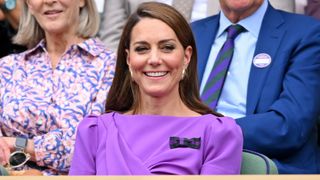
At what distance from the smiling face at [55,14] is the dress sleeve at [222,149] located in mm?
1261

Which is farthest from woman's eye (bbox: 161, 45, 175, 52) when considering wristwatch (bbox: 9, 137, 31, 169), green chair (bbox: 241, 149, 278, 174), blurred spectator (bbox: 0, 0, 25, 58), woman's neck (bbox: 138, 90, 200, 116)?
blurred spectator (bbox: 0, 0, 25, 58)

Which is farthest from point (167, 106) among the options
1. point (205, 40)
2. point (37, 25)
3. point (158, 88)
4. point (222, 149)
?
point (37, 25)

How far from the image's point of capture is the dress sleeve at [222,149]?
274 cm

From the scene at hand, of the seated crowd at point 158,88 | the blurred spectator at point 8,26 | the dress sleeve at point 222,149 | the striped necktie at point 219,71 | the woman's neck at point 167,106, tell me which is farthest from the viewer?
the blurred spectator at point 8,26

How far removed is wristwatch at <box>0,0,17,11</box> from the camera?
440cm

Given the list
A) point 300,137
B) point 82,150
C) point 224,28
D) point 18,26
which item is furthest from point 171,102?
point 18,26

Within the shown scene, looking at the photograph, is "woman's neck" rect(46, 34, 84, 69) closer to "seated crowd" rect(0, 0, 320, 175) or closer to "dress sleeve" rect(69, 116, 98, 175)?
"seated crowd" rect(0, 0, 320, 175)

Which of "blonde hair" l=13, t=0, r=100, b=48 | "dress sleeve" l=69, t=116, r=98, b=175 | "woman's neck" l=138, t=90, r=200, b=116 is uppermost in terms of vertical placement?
"blonde hair" l=13, t=0, r=100, b=48

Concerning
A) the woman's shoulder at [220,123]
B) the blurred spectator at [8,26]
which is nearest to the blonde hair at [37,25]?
the blurred spectator at [8,26]

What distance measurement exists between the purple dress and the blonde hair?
1.06 meters

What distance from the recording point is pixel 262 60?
3705mm

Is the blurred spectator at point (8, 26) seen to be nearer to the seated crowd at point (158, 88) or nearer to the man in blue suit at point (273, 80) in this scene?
the seated crowd at point (158, 88)

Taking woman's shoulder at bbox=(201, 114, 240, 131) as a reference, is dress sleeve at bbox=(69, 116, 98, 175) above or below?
below

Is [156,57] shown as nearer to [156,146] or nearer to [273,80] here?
[156,146]
